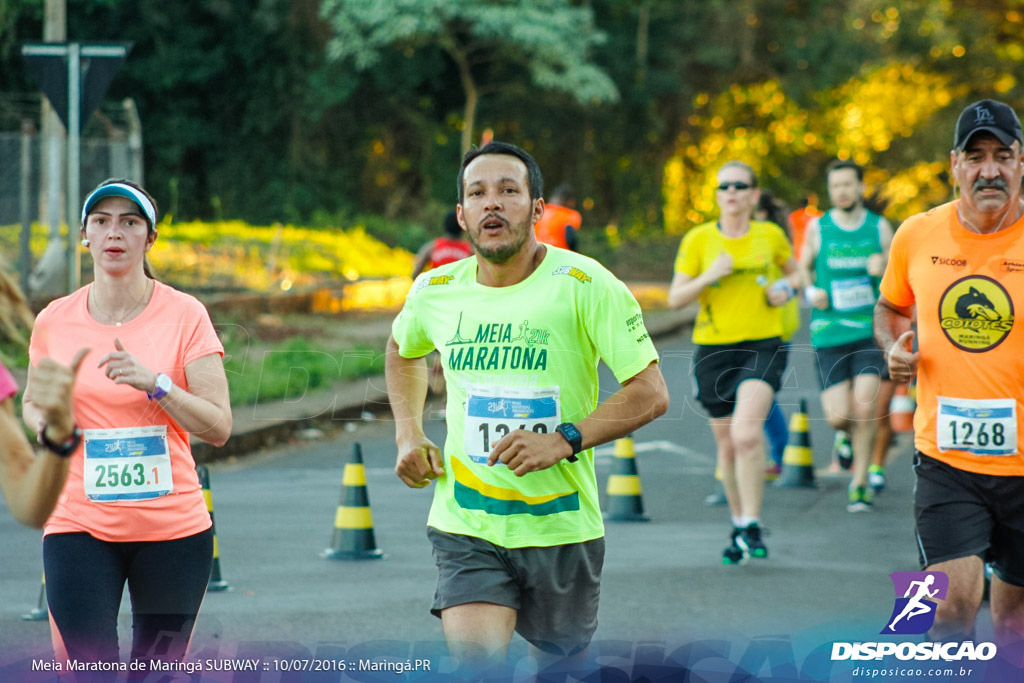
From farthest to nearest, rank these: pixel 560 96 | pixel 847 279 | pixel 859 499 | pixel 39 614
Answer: pixel 560 96 → pixel 847 279 → pixel 859 499 → pixel 39 614

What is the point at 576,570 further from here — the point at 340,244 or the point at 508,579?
the point at 340,244

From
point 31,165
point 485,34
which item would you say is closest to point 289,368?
point 31,165

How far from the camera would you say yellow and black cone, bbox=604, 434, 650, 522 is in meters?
9.01

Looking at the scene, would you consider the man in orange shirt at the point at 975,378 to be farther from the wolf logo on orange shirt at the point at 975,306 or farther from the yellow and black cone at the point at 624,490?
the yellow and black cone at the point at 624,490

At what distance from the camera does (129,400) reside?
4.23 meters

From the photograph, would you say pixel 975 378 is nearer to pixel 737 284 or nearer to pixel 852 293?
pixel 737 284

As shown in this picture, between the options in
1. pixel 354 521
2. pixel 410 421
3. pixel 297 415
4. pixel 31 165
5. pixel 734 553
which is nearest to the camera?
pixel 410 421

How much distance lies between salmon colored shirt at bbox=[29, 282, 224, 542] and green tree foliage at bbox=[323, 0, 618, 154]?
29.6 meters

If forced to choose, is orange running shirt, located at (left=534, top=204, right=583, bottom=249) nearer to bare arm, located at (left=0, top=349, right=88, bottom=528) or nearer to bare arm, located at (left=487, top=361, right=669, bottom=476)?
bare arm, located at (left=487, top=361, right=669, bottom=476)

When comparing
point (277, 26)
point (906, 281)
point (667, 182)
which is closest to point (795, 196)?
point (667, 182)

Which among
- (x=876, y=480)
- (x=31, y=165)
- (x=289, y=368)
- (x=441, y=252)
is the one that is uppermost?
(x=31, y=165)

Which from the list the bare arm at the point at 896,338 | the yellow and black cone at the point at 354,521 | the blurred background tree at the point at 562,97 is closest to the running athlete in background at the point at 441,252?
the yellow and black cone at the point at 354,521

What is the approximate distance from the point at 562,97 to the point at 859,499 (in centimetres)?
2836

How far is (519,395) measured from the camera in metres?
4.14
